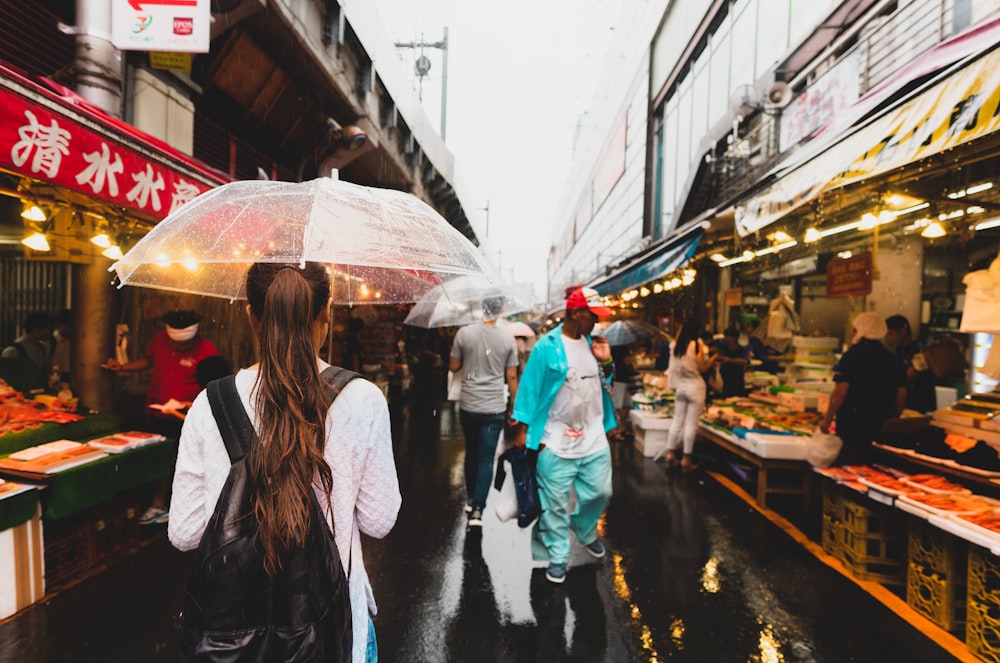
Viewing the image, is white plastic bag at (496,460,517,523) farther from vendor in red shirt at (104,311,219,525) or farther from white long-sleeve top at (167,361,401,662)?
vendor in red shirt at (104,311,219,525)

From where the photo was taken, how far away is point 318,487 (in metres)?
1.66

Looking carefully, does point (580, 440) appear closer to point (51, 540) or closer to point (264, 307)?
point (264, 307)

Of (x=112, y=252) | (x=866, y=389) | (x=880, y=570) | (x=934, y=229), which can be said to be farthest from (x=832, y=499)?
(x=112, y=252)

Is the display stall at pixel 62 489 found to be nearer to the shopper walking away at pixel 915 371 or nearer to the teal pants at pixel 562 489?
the teal pants at pixel 562 489

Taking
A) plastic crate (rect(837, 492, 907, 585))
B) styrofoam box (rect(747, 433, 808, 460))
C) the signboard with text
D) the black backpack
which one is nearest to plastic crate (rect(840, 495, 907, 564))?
plastic crate (rect(837, 492, 907, 585))

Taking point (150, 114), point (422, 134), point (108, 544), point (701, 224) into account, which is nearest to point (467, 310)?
point (701, 224)

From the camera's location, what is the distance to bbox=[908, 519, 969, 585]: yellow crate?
3.66m

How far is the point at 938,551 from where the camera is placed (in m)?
3.75

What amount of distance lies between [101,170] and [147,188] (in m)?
0.60

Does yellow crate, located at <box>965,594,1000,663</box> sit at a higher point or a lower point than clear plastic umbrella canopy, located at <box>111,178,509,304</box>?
lower

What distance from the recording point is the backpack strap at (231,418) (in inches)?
60.7

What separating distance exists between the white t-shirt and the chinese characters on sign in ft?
11.9

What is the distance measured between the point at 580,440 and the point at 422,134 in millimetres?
16507

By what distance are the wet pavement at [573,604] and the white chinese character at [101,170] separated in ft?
9.76
